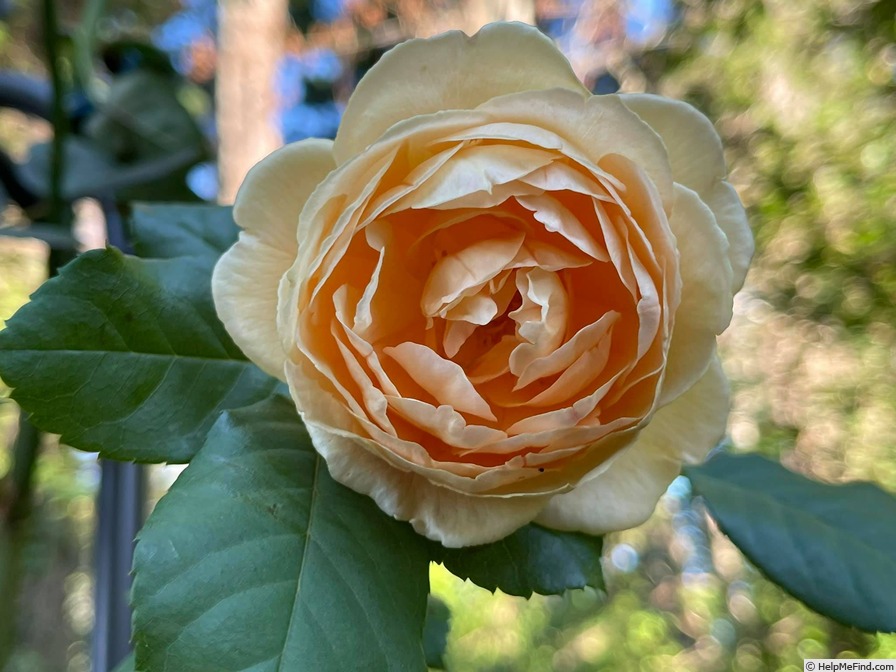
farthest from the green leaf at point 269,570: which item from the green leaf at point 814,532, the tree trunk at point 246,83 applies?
the tree trunk at point 246,83

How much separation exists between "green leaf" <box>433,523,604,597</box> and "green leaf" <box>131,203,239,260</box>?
277 millimetres

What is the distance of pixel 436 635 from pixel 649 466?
444 mm

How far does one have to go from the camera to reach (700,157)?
331mm

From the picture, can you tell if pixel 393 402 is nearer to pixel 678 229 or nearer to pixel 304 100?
pixel 678 229

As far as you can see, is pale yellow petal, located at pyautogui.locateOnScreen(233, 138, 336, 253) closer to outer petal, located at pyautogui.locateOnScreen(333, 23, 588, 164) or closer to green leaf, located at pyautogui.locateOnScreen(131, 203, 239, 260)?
outer petal, located at pyautogui.locateOnScreen(333, 23, 588, 164)

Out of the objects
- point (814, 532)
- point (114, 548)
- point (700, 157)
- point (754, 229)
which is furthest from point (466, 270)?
point (754, 229)

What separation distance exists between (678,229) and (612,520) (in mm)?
148

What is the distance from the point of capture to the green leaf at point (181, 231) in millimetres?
467

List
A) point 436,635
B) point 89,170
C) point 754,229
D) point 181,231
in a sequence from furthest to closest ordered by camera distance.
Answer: point 754,229
point 89,170
point 436,635
point 181,231

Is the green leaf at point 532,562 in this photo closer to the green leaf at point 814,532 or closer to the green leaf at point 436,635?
the green leaf at point 814,532

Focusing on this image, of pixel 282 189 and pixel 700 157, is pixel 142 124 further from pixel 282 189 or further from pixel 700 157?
pixel 700 157

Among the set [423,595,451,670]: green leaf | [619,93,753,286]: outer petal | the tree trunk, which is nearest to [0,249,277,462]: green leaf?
[619,93,753,286]: outer petal

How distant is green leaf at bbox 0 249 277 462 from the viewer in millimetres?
337

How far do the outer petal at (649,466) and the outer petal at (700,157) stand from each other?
67mm
